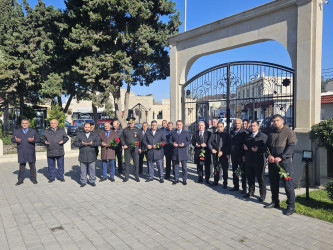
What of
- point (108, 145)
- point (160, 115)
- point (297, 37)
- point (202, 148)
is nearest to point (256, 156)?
point (202, 148)

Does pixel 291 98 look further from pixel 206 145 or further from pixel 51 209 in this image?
pixel 51 209

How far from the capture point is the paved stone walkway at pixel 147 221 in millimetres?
4348

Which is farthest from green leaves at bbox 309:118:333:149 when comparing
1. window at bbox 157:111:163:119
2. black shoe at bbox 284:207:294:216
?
window at bbox 157:111:163:119

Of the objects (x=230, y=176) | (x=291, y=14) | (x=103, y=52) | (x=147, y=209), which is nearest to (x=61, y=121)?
(x=103, y=52)

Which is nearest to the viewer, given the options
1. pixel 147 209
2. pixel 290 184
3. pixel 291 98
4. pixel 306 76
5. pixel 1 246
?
pixel 1 246

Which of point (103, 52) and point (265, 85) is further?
point (103, 52)

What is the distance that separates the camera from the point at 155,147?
331 inches

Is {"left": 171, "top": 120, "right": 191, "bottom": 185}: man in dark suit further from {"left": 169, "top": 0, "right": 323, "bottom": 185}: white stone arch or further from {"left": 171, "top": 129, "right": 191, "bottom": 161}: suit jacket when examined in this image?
{"left": 169, "top": 0, "right": 323, "bottom": 185}: white stone arch

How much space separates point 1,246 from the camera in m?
4.27

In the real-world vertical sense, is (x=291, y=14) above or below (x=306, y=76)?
above

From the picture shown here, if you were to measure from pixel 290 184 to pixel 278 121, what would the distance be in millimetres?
1265

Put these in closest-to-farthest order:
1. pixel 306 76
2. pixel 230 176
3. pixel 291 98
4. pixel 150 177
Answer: pixel 306 76 < pixel 291 98 < pixel 150 177 < pixel 230 176

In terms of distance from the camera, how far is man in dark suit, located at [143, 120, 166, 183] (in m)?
8.45

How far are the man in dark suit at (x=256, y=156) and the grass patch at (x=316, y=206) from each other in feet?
2.13
